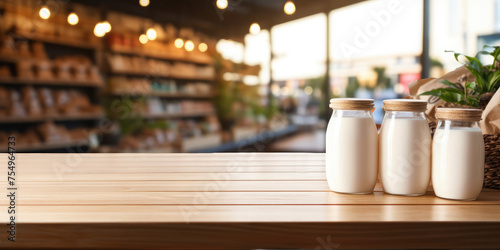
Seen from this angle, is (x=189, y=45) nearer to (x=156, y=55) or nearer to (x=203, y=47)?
(x=203, y=47)

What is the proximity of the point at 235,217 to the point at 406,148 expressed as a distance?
0.43m

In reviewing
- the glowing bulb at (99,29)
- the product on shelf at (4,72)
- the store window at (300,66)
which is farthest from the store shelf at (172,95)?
the product on shelf at (4,72)

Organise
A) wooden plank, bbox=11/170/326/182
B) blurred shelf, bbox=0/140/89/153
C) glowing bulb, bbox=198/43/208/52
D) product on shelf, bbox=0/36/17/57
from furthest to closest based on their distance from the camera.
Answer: glowing bulb, bbox=198/43/208/52
blurred shelf, bbox=0/140/89/153
product on shelf, bbox=0/36/17/57
wooden plank, bbox=11/170/326/182

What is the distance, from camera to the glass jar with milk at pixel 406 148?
919mm

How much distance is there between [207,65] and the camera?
21.8 feet

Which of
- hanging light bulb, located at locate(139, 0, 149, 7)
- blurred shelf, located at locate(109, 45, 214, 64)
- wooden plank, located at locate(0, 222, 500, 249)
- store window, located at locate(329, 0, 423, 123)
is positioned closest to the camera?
wooden plank, located at locate(0, 222, 500, 249)

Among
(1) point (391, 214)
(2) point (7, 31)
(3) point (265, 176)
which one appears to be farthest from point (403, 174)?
(2) point (7, 31)

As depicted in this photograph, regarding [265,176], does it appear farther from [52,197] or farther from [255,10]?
[255,10]

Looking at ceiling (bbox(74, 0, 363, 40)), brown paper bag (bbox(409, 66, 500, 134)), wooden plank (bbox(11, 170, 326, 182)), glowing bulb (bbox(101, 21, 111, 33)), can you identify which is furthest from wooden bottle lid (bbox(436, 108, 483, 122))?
glowing bulb (bbox(101, 21, 111, 33))

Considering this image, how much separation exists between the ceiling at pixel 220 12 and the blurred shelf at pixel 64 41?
0.53 meters

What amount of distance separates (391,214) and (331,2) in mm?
4918

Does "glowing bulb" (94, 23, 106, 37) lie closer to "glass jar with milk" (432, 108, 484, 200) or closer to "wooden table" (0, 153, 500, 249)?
"wooden table" (0, 153, 500, 249)

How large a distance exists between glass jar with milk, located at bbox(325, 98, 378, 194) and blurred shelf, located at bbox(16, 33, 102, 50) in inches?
161

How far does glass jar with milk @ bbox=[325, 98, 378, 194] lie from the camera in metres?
0.93
